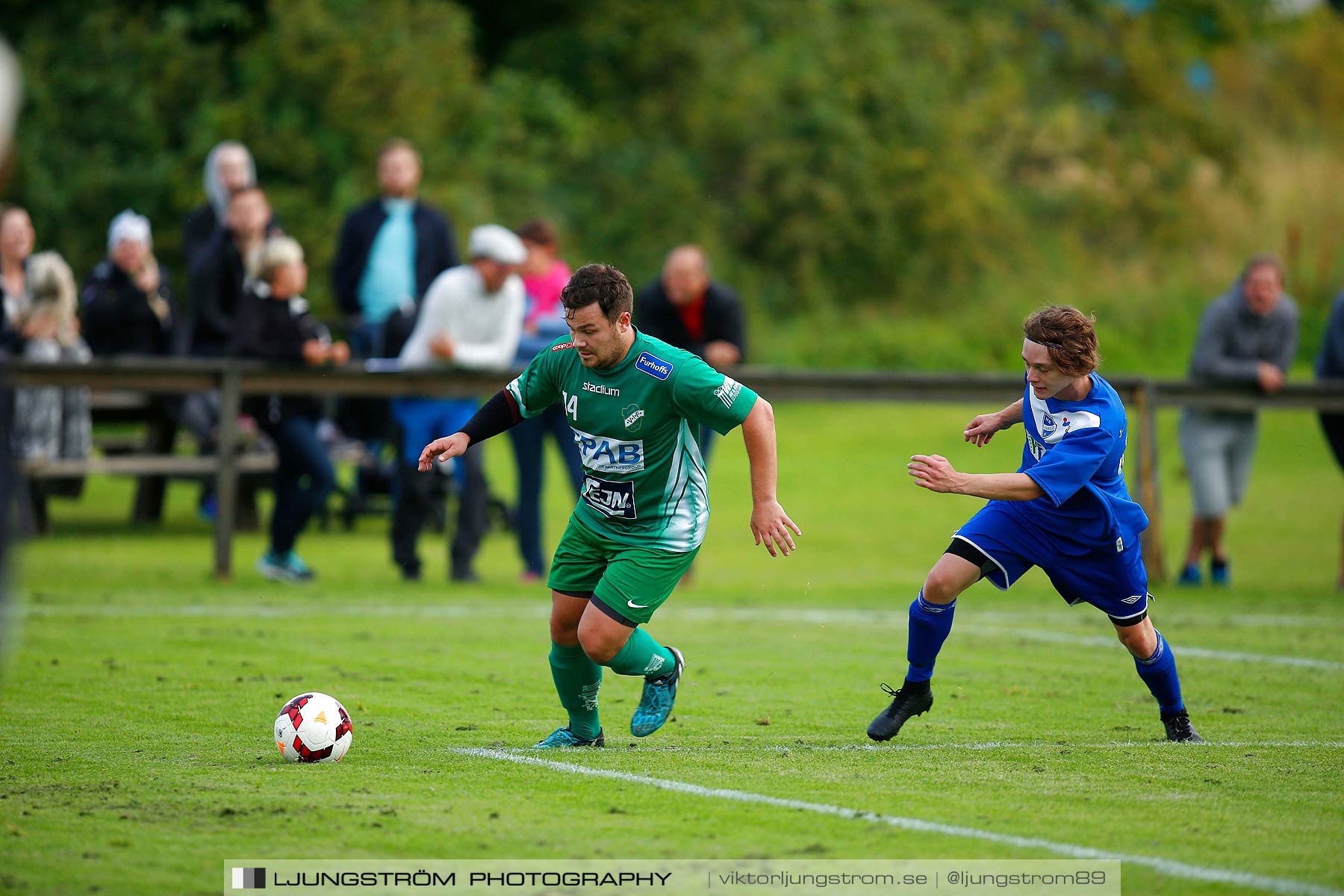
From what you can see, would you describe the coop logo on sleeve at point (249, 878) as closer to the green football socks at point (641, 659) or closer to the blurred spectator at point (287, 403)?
the green football socks at point (641, 659)

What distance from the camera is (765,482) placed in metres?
5.99

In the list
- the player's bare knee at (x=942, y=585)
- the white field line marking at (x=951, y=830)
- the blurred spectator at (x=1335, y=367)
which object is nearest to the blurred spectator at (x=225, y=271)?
the white field line marking at (x=951, y=830)

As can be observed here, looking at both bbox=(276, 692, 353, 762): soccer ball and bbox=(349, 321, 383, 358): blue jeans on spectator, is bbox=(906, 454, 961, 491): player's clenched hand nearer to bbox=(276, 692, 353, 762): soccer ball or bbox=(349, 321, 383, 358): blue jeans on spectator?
bbox=(276, 692, 353, 762): soccer ball

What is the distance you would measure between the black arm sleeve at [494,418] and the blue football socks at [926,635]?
177 cm

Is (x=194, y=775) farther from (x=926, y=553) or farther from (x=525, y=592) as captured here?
(x=926, y=553)

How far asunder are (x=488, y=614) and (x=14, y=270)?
5.29 m

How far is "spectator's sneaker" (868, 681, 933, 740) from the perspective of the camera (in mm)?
6246

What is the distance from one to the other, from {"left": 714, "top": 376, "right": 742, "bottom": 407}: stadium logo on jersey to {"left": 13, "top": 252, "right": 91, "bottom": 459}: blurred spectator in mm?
7839

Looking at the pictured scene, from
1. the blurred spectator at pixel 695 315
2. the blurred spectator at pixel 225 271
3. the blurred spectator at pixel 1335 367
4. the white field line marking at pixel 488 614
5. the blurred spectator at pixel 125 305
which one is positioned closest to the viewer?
the white field line marking at pixel 488 614

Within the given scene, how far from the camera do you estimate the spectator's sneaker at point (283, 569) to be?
1152 cm

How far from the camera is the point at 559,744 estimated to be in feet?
20.0

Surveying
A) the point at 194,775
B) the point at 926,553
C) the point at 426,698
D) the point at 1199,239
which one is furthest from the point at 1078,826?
the point at 1199,239

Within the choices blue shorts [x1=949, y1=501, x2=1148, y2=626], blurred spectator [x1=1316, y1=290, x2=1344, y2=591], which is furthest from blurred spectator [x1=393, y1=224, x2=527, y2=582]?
blurred spectator [x1=1316, y1=290, x2=1344, y2=591]

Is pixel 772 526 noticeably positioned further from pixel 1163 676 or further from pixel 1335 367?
pixel 1335 367
